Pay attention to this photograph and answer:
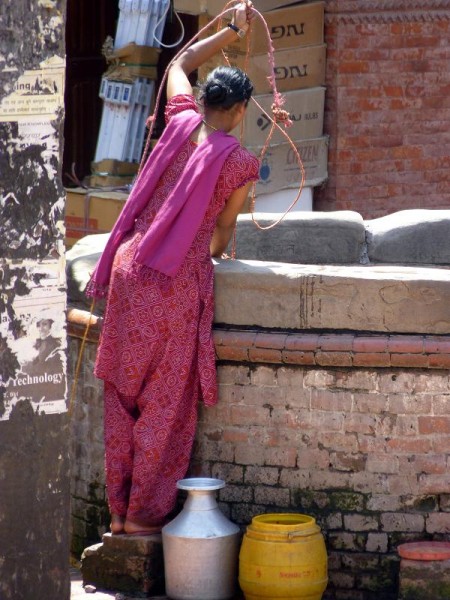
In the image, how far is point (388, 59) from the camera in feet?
32.2

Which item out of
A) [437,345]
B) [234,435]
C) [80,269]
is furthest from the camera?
[80,269]

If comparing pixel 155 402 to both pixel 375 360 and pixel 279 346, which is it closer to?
pixel 279 346

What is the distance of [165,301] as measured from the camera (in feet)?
17.0

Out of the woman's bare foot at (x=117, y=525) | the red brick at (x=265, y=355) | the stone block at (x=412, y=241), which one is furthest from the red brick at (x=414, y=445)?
the stone block at (x=412, y=241)

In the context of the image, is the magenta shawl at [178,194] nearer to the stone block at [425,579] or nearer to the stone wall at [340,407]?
the stone wall at [340,407]

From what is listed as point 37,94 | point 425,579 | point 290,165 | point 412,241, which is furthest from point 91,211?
point 37,94

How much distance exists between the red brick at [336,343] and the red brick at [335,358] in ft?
0.05

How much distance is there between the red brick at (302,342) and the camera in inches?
204

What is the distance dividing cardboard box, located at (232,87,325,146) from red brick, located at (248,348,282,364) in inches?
164

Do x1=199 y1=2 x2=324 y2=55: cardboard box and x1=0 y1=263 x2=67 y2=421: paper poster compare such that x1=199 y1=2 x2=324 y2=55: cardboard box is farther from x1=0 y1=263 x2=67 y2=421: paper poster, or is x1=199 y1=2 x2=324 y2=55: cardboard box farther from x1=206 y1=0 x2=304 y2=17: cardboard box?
x1=0 y1=263 x2=67 y2=421: paper poster

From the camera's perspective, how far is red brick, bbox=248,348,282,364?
5.23 metres

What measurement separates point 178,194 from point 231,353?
638 mm

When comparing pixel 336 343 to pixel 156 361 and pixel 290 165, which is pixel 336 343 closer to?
pixel 156 361

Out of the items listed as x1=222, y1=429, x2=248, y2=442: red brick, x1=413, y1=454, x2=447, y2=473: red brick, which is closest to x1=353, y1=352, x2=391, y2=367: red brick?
x1=413, y1=454, x2=447, y2=473: red brick
